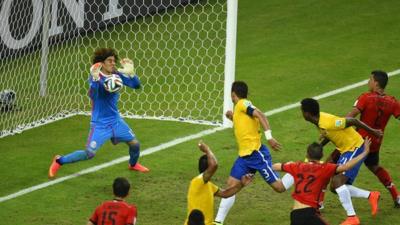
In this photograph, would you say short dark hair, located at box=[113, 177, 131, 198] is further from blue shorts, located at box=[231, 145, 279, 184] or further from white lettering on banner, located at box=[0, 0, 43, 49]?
white lettering on banner, located at box=[0, 0, 43, 49]

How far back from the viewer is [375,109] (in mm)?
12766

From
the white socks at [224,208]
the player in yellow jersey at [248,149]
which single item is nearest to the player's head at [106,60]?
the player in yellow jersey at [248,149]

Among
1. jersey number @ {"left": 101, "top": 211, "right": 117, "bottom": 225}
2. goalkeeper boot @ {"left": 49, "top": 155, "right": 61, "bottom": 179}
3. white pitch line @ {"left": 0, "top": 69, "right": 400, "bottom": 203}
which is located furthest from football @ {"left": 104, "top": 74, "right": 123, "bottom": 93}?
jersey number @ {"left": 101, "top": 211, "right": 117, "bottom": 225}

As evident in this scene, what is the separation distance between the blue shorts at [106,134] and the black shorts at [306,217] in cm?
399

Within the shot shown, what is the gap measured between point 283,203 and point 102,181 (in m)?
2.79

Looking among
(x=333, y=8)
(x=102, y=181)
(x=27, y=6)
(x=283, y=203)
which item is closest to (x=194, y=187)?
(x=283, y=203)

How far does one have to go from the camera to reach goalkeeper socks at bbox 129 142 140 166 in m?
14.4

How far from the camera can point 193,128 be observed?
55.5 feet

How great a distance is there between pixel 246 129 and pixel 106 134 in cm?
267

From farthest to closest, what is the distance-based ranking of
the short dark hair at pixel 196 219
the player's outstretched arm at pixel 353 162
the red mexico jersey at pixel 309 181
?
the player's outstretched arm at pixel 353 162 < the red mexico jersey at pixel 309 181 < the short dark hair at pixel 196 219

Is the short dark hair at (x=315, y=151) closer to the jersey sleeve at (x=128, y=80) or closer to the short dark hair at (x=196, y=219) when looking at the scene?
the short dark hair at (x=196, y=219)

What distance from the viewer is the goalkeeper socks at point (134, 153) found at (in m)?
14.4

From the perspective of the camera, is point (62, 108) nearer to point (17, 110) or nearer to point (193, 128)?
point (17, 110)

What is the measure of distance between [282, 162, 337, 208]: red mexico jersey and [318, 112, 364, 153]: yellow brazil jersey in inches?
43.9
